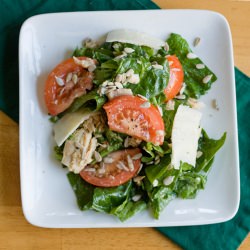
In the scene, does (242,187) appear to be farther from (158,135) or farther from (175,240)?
(158,135)

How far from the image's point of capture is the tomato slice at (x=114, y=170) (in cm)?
184

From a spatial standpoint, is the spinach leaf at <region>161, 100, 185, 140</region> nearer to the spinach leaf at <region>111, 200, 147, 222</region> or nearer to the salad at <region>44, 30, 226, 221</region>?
the salad at <region>44, 30, 226, 221</region>

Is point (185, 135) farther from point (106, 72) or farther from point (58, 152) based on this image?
point (58, 152)

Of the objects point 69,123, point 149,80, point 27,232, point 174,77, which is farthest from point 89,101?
point 27,232

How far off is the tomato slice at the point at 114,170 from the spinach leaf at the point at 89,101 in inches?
9.0

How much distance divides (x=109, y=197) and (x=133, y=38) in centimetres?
67

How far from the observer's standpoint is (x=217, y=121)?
6.40 ft

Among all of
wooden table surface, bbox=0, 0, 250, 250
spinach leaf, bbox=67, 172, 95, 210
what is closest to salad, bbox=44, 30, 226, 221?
spinach leaf, bbox=67, 172, 95, 210

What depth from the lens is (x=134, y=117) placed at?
1.72 meters

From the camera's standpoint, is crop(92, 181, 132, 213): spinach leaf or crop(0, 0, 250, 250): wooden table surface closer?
crop(92, 181, 132, 213): spinach leaf

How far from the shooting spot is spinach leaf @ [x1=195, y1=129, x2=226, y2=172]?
1.90 meters

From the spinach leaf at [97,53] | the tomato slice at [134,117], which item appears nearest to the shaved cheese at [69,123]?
the tomato slice at [134,117]

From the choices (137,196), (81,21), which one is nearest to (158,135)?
(137,196)

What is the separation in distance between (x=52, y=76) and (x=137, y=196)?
618 millimetres
